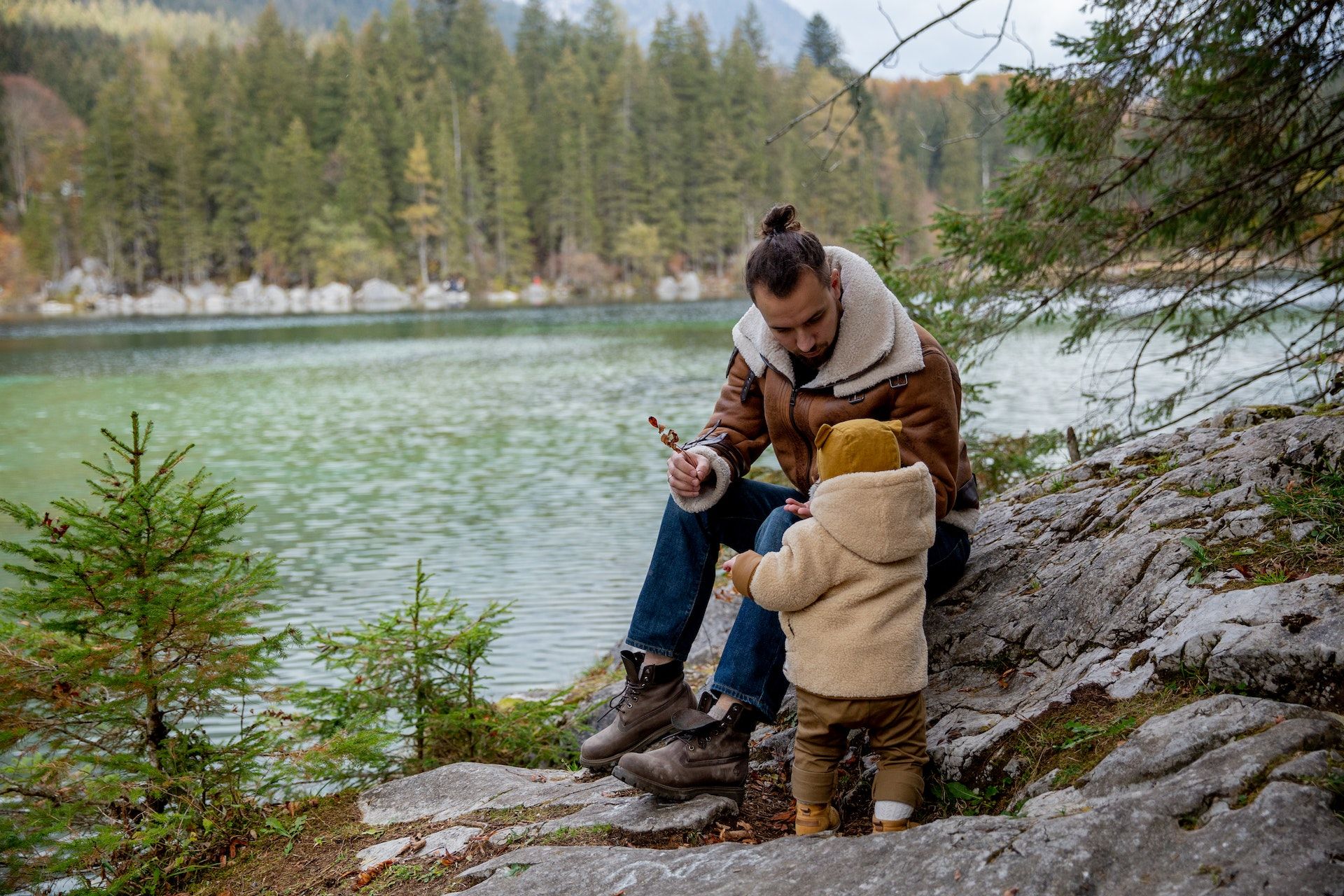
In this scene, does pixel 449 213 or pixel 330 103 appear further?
pixel 330 103

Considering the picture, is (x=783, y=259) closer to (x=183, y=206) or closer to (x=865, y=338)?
(x=865, y=338)

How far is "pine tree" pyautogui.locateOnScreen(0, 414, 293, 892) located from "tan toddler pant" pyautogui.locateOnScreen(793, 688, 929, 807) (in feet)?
5.83

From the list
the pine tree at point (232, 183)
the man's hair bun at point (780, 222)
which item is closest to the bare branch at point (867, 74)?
the man's hair bun at point (780, 222)

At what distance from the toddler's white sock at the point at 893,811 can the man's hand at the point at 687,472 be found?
0.94 m

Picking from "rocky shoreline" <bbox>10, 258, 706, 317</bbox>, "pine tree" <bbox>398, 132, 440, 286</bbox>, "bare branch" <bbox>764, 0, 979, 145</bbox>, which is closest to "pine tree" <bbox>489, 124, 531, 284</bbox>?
"rocky shoreline" <bbox>10, 258, 706, 317</bbox>

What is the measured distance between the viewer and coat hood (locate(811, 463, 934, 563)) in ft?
7.36

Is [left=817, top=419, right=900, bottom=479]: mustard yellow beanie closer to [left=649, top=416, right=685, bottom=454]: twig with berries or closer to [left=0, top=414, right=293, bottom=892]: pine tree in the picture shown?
[left=649, top=416, right=685, bottom=454]: twig with berries

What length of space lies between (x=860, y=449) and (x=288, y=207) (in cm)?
6952

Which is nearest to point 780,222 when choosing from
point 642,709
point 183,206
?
point 642,709

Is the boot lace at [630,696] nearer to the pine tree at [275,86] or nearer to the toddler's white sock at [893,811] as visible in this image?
the toddler's white sock at [893,811]

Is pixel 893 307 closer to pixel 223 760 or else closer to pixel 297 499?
pixel 223 760

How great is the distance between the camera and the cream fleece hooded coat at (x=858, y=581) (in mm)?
2248

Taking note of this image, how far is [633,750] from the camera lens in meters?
2.92

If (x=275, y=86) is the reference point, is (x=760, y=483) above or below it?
below
